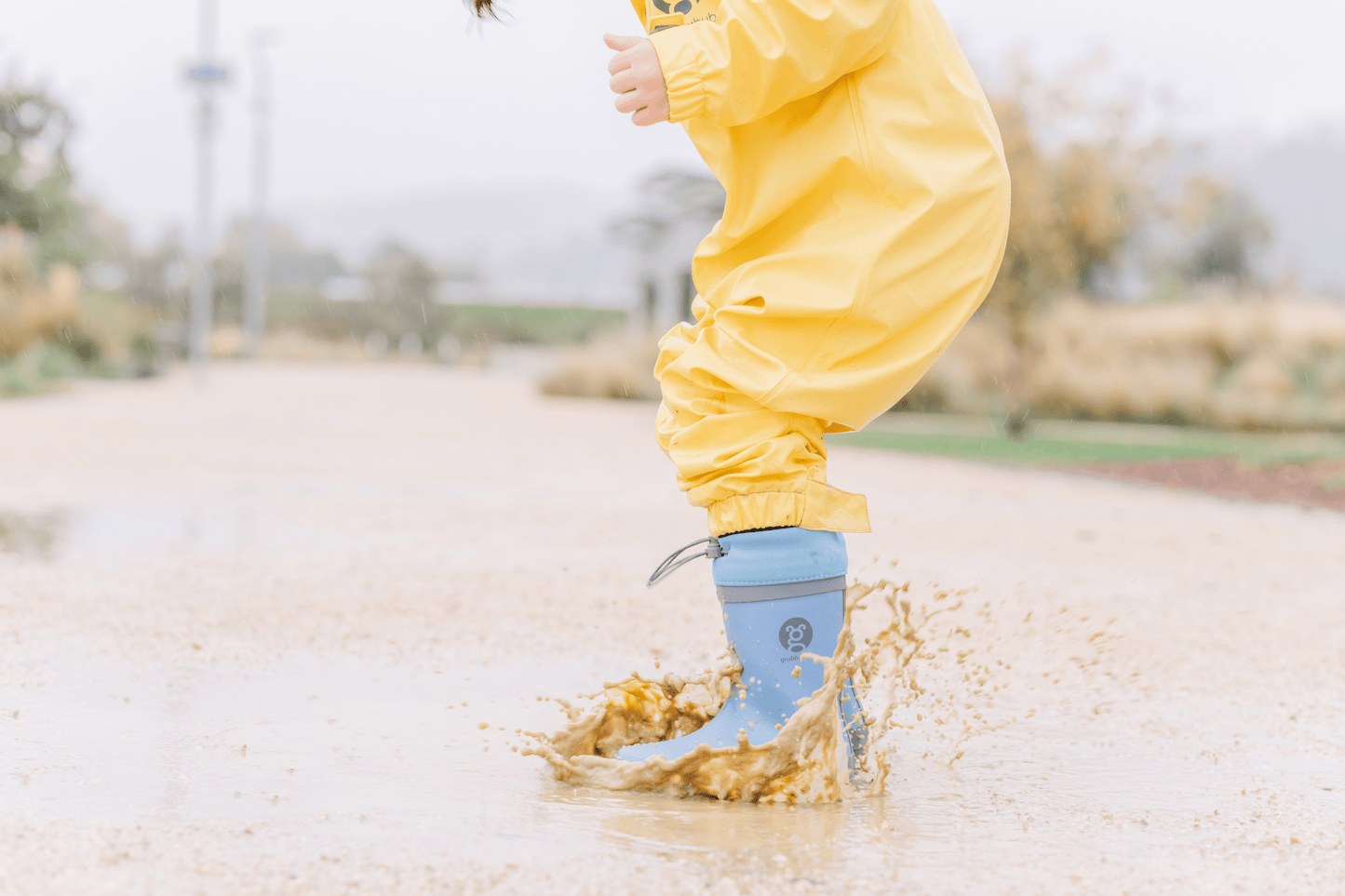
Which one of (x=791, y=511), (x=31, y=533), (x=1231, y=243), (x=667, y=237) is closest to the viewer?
(x=791, y=511)

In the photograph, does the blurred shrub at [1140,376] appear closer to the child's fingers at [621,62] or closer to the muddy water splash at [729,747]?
the muddy water splash at [729,747]

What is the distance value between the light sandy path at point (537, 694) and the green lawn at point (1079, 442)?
161 inches

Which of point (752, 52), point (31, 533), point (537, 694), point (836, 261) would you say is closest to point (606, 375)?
point (31, 533)

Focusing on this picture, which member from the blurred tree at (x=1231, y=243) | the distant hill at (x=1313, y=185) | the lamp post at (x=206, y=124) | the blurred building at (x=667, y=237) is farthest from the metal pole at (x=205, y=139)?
the distant hill at (x=1313, y=185)

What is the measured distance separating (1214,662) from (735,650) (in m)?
1.77

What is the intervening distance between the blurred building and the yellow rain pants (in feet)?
63.9

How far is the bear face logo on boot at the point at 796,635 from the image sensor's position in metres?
1.91

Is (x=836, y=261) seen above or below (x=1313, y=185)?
below

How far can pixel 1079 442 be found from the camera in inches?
482

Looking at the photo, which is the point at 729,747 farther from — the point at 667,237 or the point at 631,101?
the point at 667,237

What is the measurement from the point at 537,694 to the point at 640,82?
1294 mm

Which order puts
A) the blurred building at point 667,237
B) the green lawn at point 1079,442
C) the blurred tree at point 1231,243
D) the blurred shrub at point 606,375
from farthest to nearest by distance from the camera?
1. the blurred tree at point 1231,243
2. the blurred building at point 667,237
3. the blurred shrub at point 606,375
4. the green lawn at point 1079,442

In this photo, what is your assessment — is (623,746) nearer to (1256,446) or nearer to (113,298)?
(1256,446)

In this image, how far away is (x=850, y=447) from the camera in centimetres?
1105
